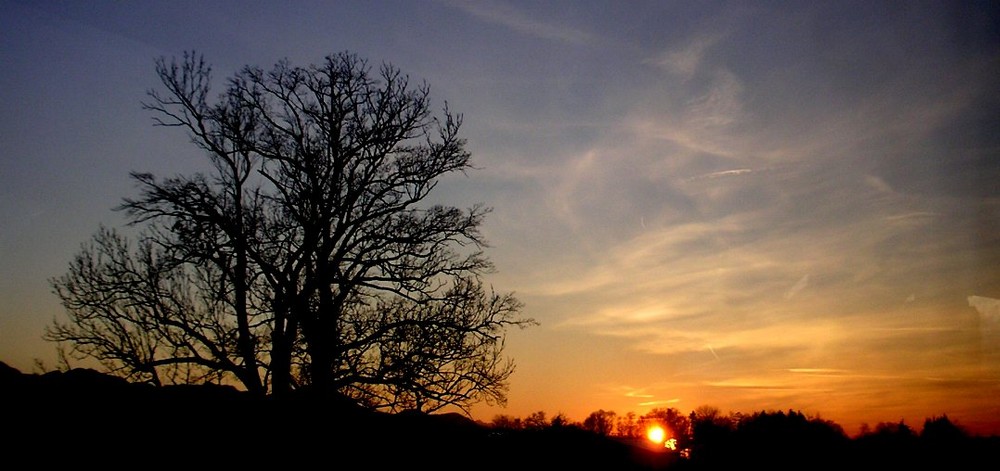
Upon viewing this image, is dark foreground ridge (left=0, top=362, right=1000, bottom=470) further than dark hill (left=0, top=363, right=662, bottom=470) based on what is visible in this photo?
Yes

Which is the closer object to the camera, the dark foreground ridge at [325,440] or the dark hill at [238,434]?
the dark hill at [238,434]

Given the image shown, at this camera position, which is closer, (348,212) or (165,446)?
(165,446)

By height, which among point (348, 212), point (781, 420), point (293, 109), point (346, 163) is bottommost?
point (781, 420)

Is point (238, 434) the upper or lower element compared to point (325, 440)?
upper

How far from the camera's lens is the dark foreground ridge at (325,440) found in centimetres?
943

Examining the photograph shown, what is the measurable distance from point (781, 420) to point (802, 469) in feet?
5.32

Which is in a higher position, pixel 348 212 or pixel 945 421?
pixel 348 212

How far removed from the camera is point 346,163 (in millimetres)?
18141

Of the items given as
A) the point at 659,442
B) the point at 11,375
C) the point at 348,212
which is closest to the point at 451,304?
the point at 348,212

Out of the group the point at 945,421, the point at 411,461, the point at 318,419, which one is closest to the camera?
the point at 411,461

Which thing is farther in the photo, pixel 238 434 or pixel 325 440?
pixel 325 440

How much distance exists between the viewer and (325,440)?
11188mm

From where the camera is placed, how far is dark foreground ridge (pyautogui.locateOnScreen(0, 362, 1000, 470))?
943cm

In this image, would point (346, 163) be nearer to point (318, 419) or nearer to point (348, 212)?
point (348, 212)
